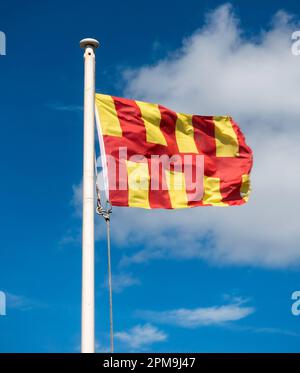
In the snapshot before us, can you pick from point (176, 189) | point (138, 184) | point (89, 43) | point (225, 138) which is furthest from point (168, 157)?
point (89, 43)

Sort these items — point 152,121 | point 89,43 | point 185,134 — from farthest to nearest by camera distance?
1. point 185,134
2. point 152,121
3. point 89,43

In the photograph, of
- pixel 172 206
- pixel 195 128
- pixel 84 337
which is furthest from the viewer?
pixel 195 128

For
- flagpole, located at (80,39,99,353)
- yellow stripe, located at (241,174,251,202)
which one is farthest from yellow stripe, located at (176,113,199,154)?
flagpole, located at (80,39,99,353)

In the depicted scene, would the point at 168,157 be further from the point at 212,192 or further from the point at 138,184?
the point at 138,184

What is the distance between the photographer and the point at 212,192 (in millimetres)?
23203

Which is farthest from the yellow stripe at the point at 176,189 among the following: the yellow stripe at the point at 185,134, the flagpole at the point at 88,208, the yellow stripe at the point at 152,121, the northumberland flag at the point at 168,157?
the flagpole at the point at 88,208

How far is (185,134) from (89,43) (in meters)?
4.13

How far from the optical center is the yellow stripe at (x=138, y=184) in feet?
70.8

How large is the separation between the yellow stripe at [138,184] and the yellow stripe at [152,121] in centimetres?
94

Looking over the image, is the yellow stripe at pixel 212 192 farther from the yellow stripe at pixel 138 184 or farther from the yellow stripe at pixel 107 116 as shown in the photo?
the yellow stripe at pixel 107 116

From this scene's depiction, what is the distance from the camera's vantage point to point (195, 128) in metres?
23.8

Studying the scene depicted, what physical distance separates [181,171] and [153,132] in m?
1.22
